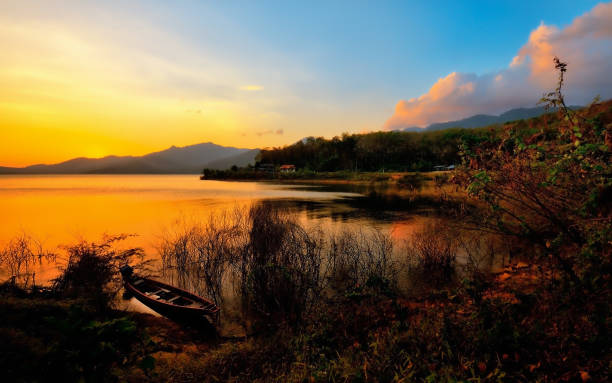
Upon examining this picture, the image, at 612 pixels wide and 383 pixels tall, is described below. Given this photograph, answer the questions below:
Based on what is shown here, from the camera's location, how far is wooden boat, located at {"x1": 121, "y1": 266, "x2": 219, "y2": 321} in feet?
30.5

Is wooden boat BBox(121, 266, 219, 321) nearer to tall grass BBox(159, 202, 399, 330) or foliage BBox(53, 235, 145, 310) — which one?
foliage BBox(53, 235, 145, 310)

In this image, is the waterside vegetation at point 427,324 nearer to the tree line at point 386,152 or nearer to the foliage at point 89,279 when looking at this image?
the foliage at point 89,279

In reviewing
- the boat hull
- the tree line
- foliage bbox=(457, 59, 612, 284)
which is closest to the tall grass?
the boat hull

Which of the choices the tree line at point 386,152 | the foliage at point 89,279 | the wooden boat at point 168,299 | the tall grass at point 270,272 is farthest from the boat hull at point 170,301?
the tree line at point 386,152

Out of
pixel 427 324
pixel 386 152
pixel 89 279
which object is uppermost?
pixel 386 152

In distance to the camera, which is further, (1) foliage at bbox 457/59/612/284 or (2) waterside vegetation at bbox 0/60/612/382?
(1) foliage at bbox 457/59/612/284

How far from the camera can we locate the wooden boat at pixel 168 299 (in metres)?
9.29

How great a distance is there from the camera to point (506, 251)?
16.3 metres

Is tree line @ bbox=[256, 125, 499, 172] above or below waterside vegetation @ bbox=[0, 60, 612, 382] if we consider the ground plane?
above

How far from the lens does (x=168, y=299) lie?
10.4m

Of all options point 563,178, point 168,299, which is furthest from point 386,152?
point 168,299

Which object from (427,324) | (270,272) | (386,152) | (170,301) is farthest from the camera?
(386,152)

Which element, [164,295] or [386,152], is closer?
[164,295]

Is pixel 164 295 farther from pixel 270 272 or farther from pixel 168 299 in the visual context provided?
pixel 270 272
